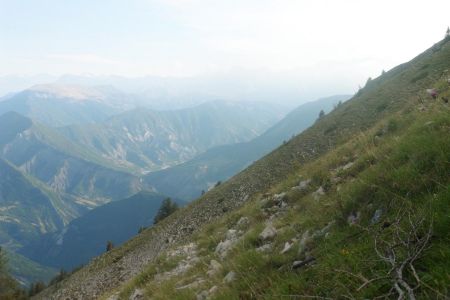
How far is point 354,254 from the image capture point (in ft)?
17.4

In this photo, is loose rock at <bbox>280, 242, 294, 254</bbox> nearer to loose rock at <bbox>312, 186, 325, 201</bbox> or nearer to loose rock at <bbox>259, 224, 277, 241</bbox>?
loose rock at <bbox>259, 224, 277, 241</bbox>

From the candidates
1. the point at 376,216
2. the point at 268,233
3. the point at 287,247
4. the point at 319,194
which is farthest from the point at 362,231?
the point at 319,194

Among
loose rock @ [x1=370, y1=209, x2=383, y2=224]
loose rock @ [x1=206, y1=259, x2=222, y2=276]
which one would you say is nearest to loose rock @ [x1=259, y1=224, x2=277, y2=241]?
loose rock @ [x1=206, y1=259, x2=222, y2=276]

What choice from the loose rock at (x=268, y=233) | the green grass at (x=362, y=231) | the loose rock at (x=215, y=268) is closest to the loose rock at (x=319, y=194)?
the green grass at (x=362, y=231)

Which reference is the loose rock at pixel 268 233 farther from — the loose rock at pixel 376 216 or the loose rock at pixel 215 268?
the loose rock at pixel 376 216

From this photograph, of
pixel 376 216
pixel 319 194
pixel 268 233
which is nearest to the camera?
pixel 376 216

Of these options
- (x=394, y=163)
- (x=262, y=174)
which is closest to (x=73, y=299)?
(x=262, y=174)

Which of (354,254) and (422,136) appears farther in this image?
(422,136)

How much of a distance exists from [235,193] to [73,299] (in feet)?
49.7

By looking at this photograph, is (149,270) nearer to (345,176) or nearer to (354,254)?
(345,176)

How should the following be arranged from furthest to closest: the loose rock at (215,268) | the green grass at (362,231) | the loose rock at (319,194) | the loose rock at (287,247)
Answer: the loose rock at (319,194) → the loose rock at (215,268) → the loose rock at (287,247) → the green grass at (362,231)

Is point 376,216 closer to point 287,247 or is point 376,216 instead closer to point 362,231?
point 362,231

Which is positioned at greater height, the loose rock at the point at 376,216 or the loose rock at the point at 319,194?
the loose rock at the point at 376,216

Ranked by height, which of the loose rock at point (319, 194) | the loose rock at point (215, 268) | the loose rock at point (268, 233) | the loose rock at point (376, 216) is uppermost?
the loose rock at point (376, 216)
